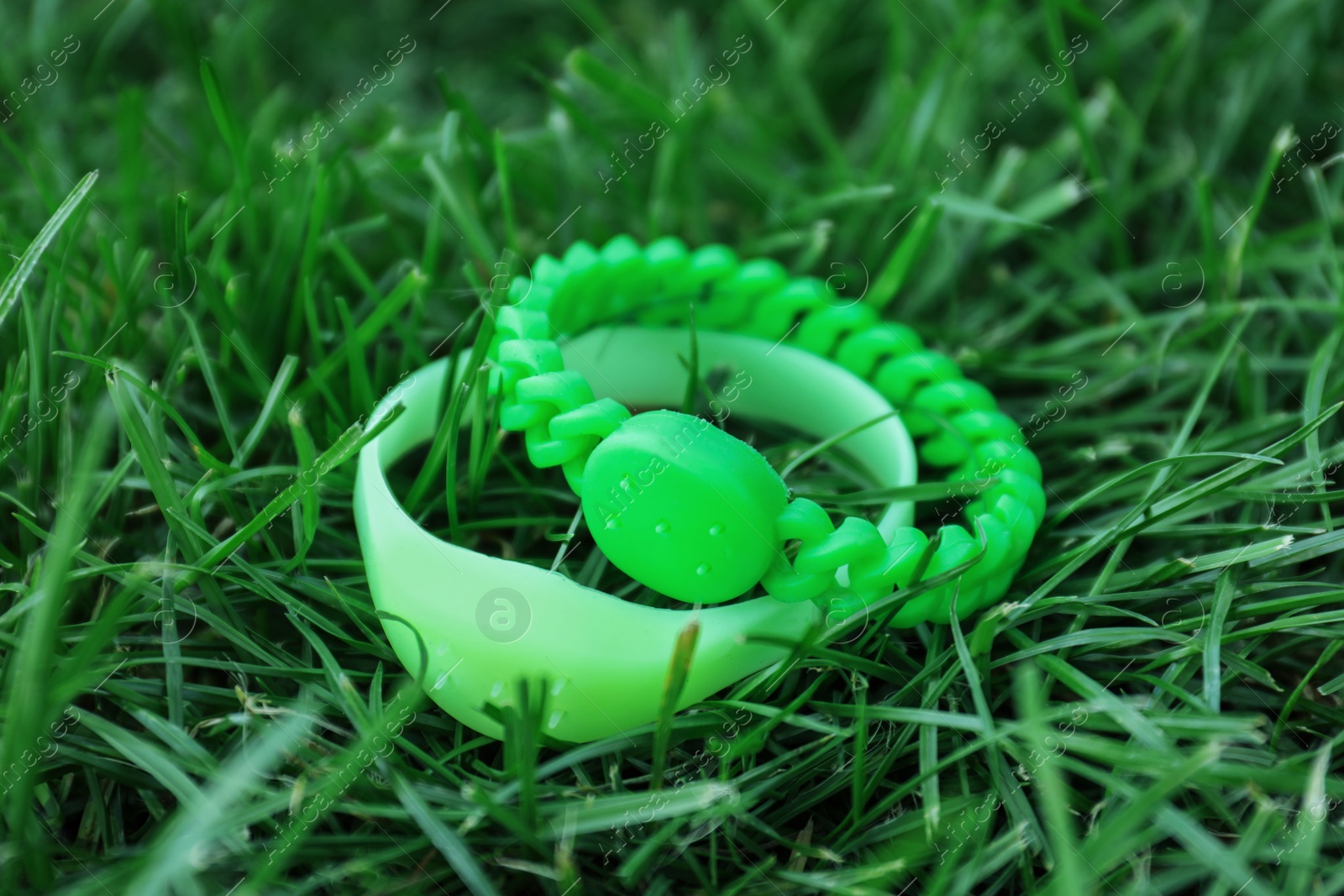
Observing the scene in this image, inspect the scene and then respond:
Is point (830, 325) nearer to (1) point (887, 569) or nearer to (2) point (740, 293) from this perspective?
(2) point (740, 293)

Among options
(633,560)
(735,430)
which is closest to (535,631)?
(633,560)

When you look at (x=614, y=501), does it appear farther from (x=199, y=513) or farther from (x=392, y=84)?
(x=392, y=84)

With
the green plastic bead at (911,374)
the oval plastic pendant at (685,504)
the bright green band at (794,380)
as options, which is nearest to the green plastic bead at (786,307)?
the bright green band at (794,380)

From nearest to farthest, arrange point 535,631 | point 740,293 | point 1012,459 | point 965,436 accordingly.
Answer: point 535,631
point 1012,459
point 965,436
point 740,293

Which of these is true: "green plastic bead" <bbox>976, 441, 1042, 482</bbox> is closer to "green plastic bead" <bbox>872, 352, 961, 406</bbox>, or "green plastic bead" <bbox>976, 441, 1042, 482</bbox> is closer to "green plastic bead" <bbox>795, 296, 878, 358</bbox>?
"green plastic bead" <bbox>872, 352, 961, 406</bbox>

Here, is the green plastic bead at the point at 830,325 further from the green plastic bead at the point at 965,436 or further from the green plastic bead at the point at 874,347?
the green plastic bead at the point at 965,436

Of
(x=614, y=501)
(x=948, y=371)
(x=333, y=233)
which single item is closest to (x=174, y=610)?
(x=614, y=501)
